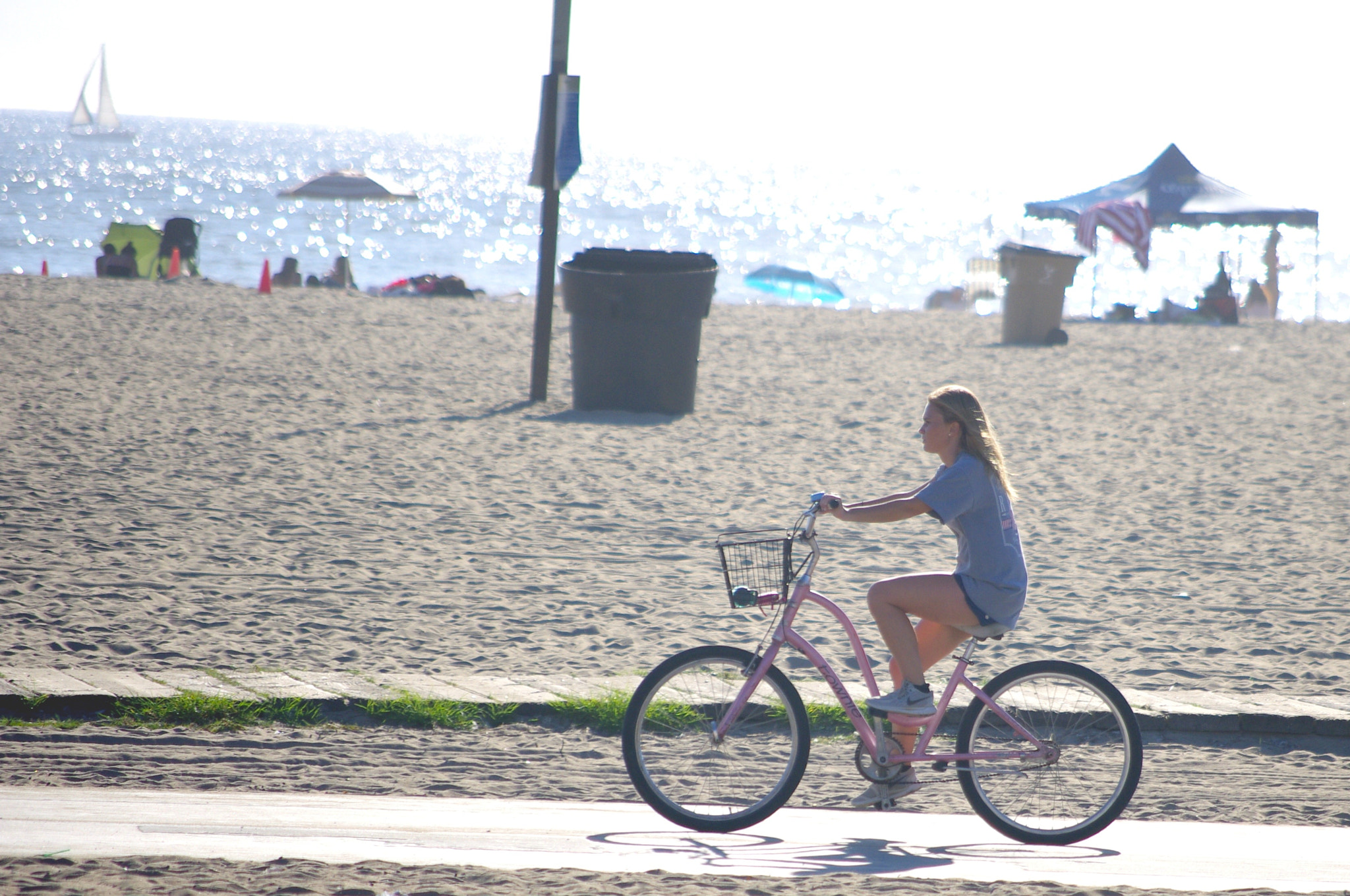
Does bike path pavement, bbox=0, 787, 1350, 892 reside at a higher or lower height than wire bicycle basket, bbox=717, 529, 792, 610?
lower

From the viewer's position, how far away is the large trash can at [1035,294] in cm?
1691

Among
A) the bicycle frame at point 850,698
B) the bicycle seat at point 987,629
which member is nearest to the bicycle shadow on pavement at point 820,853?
the bicycle frame at point 850,698

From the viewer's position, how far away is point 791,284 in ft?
106

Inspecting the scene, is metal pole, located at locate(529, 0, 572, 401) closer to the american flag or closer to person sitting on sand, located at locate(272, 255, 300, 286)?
person sitting on sand, located at locate(272, 255, 300, 286)

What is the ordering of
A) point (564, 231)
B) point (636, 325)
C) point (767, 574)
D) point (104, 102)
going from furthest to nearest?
Result: point (104, 102) < point (564, 231) < point (636, 325) < point (767, 574)

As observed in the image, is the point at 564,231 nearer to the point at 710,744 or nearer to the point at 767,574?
the point at 767,574

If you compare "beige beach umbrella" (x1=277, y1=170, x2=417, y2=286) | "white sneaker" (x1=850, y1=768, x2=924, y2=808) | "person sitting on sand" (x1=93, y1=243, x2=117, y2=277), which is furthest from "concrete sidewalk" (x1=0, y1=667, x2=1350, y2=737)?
"beige beach umbrella" (x1=277, y1=170, x2=417, y2=286)

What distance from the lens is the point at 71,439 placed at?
29.8 feet

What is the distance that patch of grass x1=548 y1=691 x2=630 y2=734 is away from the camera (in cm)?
487

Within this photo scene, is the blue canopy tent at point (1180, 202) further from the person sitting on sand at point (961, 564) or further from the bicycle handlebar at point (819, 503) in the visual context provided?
the bicycle handlebar at point (819, 503)

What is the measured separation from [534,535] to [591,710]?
2600 mm

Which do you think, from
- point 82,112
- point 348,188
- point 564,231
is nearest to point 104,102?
point 82,112

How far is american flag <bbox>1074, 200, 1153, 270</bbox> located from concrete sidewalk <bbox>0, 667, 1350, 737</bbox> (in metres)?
18.0

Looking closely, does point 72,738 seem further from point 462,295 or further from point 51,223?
point 51,223
